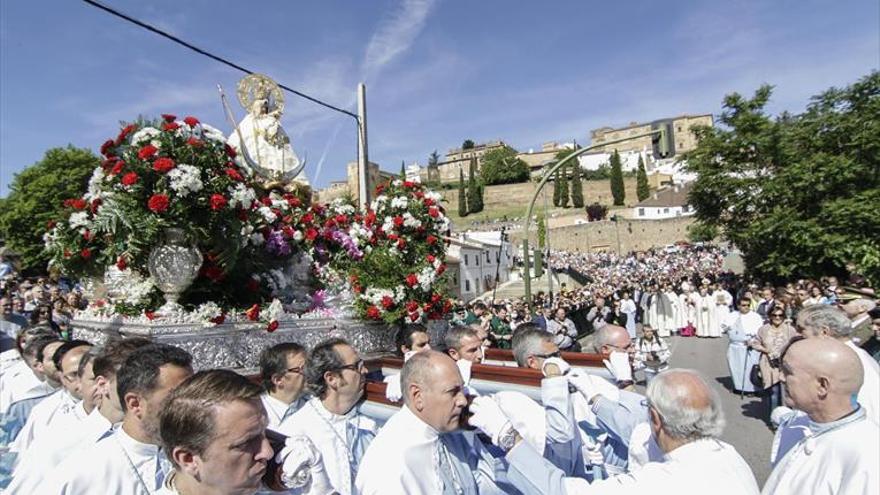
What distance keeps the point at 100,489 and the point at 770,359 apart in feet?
32.5

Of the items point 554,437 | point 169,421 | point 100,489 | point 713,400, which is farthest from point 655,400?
point 100,489

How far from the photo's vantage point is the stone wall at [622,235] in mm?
76375

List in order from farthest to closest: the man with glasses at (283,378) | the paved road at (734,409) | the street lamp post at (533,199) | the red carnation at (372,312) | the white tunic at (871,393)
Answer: the street lamp post at (533,199) < the paved road at (734,409) < the red carnation at (372,312) < the white tunic at (871,393) < the man with glasses at (283,378)

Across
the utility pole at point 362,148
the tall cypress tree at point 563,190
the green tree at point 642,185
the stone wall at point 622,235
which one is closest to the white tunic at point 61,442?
the utility pole at point 362,148

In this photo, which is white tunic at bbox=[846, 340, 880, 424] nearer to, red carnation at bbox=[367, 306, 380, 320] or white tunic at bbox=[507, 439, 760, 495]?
white tunic at bbox=[507, 439, 760, 495]

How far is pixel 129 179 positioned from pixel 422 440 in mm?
3992

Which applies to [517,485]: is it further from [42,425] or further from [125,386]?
[42,425]

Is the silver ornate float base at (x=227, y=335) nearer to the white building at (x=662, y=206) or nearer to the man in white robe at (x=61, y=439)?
the man in white robe at (x=61, y=439)

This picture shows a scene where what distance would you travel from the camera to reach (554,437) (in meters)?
3.69

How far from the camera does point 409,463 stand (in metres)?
2.81

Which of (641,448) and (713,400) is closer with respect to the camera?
(713,400)

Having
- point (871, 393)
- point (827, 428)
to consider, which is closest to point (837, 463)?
point (827, 428)

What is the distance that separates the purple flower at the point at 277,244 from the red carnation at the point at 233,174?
106 cm

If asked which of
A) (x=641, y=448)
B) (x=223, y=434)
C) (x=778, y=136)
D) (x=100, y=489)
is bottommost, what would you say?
(x=641, y=448)
